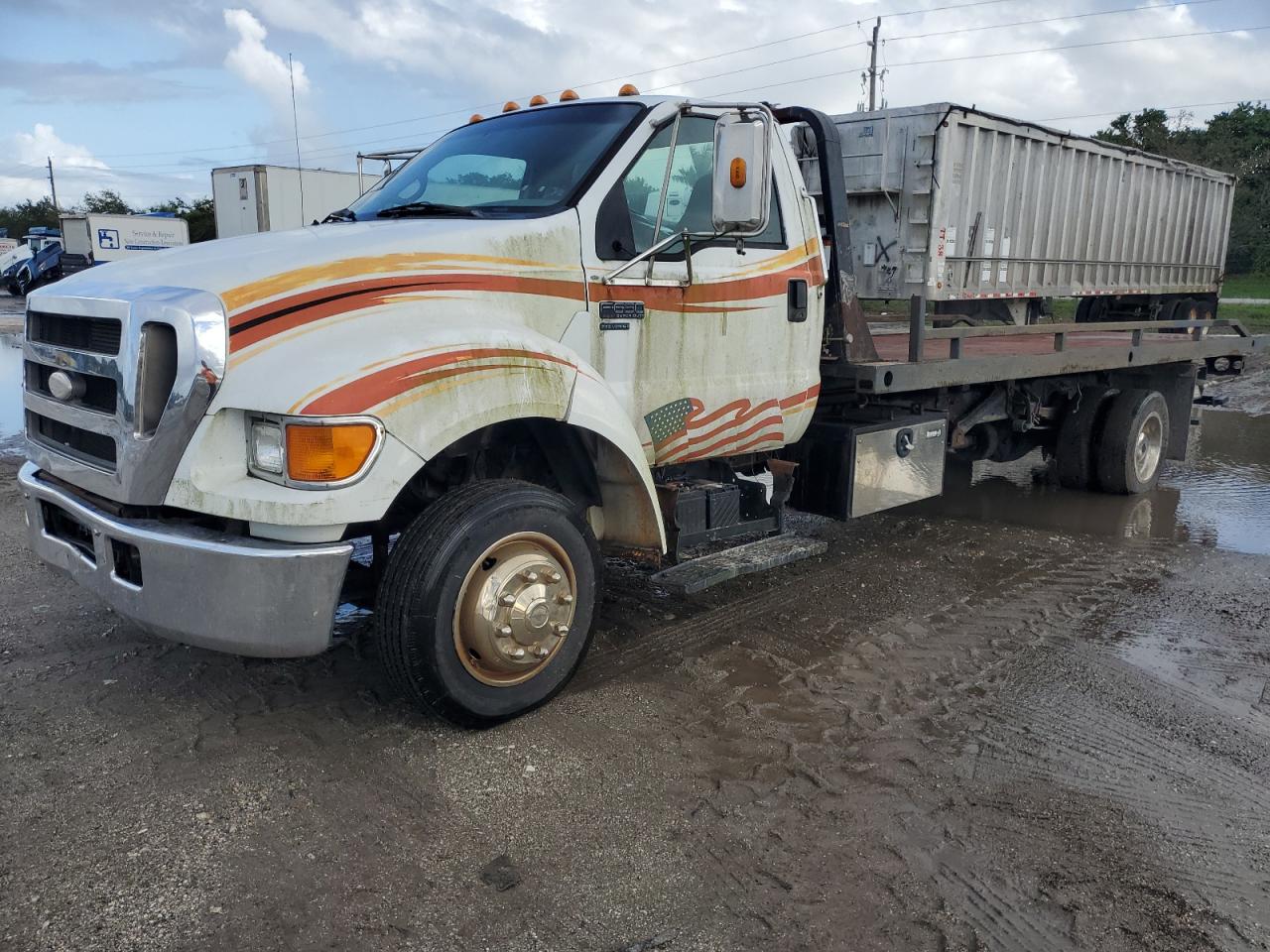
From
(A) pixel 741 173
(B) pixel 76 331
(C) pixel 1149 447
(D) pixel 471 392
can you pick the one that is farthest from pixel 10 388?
(C) pixel 1149 447

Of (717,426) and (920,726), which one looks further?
(717,426)

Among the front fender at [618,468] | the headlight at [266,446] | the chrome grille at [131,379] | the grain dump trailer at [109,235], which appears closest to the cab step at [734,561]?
the front fender at [618,468]

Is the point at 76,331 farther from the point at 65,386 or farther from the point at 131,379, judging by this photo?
the point at 131,379

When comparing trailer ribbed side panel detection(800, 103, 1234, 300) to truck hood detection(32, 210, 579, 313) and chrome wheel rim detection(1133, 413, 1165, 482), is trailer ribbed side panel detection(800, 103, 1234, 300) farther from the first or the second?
truck hood detection(32, 210, 579, 313)

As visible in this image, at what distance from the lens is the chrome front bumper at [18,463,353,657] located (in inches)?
122

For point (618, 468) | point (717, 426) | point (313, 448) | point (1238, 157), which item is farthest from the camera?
point (1238, 157)

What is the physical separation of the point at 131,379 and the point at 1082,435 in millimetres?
7144

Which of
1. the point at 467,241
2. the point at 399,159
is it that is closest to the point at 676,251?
the point at 467,241

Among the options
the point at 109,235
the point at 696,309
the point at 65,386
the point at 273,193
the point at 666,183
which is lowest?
the point at 65,386

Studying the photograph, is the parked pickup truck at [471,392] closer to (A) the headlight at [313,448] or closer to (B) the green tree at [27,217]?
(A) the headlight at [313,448]

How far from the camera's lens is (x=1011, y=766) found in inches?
141

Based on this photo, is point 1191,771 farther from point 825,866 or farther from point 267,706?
point 267,706

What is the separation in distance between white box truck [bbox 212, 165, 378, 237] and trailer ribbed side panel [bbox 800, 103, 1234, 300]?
1629 centimetres

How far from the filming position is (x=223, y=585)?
312 cm
